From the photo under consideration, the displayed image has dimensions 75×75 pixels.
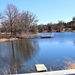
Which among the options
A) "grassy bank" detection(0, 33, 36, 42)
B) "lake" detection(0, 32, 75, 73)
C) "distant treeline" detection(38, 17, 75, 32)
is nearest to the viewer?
"lake" detection(0, 32, 75, 73)

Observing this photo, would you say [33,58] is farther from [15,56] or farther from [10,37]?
[10,37]

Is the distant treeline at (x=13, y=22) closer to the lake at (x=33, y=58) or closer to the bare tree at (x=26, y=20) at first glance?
the bare tree at (x=26, y=20)

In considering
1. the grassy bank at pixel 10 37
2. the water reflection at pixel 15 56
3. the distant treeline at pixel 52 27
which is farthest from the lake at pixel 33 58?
the distant treeline at pixel 52 27

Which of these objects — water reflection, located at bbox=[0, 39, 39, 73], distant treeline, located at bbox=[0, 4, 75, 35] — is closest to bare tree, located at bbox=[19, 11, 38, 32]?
distant treeline, located at bbox=[0, 4, 75, 35]

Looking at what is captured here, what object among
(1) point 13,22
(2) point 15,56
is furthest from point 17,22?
(2) point 15,56

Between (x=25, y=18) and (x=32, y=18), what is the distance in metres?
3.16

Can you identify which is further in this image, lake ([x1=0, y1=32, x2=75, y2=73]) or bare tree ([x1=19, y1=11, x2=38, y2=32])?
bare tree ([x1=19, y1=11, x2=38, y2=32])

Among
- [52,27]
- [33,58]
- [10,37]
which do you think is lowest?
[10,37]

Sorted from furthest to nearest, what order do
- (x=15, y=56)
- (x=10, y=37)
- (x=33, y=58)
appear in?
(x=10, y=37)
(x=15, y=56)
(x=33, y=58)

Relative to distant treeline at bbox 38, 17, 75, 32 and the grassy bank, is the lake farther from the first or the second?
distant treeline at bbox 38, 17, 75, 32

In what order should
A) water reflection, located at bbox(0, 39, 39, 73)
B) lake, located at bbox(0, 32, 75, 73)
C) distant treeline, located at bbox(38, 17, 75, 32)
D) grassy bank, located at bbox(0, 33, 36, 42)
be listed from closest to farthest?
1. lake, located at bbox(0, 32, 75, 73)
2. water reflection, located at bbox(0, 39, 39, 73)
3. grassy bank, located at bbox(0, 33, 36, 42)
4. distant treeline, located at bbox(38, 17, 75, 32)

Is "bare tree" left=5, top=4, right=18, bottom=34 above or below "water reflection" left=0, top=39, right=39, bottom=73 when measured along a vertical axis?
above

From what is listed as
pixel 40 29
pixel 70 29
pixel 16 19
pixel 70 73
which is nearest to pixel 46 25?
pixel 40 29

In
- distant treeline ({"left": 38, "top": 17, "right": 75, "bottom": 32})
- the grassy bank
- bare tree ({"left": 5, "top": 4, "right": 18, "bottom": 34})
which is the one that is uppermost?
bare tree ({"left": 5, "top": 4, "right": 18, "bottom": 34})
